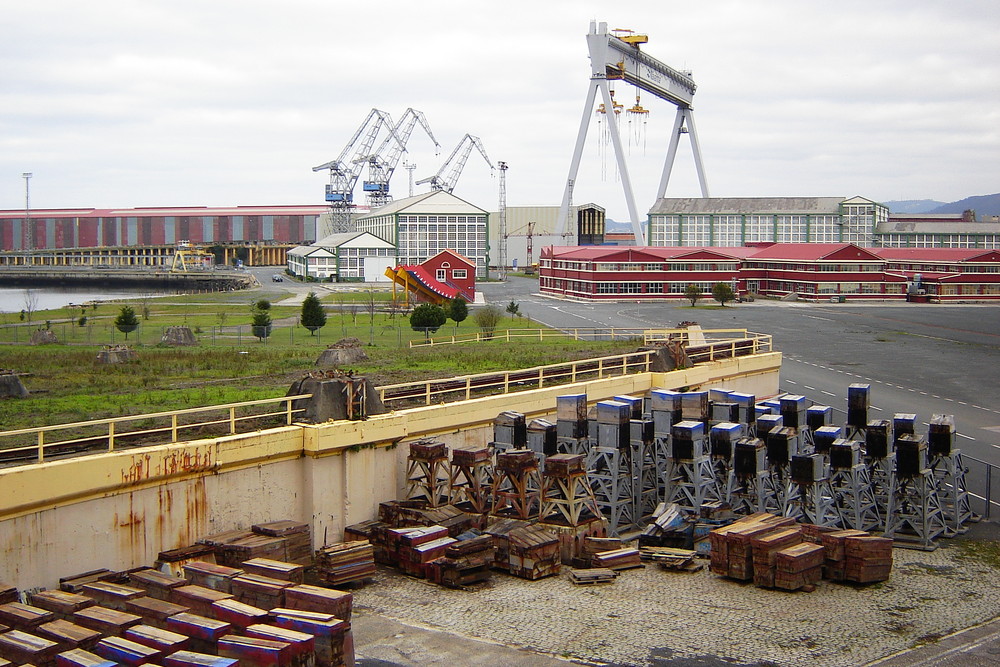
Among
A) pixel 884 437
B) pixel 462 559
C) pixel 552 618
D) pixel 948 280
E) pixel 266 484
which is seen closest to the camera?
pixel 552 618

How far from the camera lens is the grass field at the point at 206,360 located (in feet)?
73.6

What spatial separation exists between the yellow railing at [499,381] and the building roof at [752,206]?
90710 millimetres

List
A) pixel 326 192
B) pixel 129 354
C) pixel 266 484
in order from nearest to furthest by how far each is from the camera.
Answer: pixel 266 484, pixel 129 354, pixel 326 192

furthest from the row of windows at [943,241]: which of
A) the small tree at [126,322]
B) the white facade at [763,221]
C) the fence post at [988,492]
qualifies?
the fence post at [988,492]

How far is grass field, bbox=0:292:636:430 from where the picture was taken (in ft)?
73.6

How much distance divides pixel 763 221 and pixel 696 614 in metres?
106

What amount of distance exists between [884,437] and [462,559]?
9884 mm

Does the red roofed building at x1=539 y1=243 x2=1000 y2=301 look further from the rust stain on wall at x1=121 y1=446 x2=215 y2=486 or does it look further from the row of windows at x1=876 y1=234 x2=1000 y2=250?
the rust stain on wall at x1=121 y1=446 x2=215 y2=486

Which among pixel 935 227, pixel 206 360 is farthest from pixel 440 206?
pixel 206 360

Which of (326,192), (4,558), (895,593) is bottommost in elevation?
(895,593)

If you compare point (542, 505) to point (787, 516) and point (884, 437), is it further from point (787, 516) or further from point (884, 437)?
point (884, 437)

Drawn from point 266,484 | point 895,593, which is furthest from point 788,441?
point 266,484

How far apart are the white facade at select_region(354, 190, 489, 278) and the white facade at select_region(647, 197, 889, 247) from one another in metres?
20.4

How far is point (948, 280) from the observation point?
8412 cm
